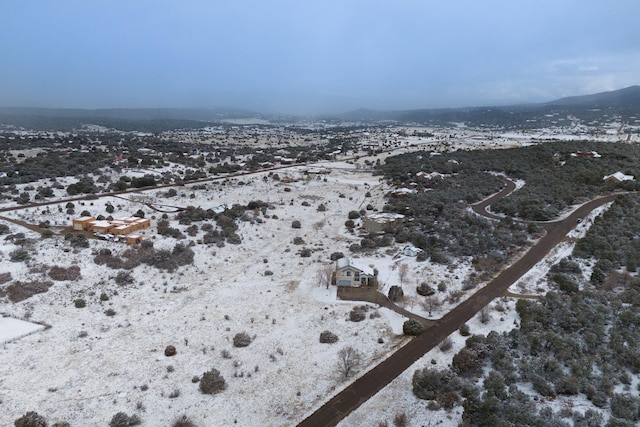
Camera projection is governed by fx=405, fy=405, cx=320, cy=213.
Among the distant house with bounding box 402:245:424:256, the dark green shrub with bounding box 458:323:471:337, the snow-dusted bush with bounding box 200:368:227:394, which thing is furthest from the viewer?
the distant house with bounding box 402:245:424:256

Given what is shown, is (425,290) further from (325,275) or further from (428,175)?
(428,175)

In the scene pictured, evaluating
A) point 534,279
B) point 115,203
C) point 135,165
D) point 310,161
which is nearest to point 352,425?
point 534,279

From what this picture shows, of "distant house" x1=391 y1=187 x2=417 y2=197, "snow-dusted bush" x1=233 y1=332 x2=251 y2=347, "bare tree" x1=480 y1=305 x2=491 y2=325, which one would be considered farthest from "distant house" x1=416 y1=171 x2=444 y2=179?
"snow-dusted bush" x1=233 y1=332 x2=251 y2=347

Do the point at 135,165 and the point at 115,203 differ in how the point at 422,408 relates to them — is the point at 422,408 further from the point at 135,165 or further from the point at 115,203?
the point at 135,165

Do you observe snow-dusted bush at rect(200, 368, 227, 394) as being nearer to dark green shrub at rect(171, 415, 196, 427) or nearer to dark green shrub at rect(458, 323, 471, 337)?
dark green shrub at rect(171, 415, 196, 427)

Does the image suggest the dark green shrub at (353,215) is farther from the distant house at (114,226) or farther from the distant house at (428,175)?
the distant house at (428,175)
